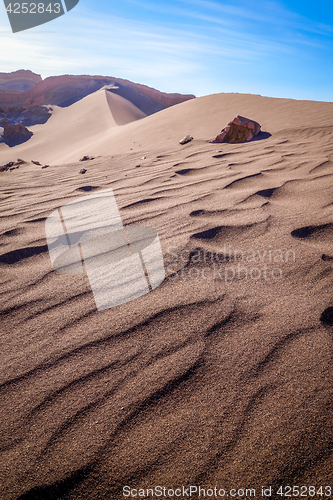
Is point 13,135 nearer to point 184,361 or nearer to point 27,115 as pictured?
point 27,115

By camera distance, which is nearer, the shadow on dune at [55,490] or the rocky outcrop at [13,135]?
the shadow on dune at [55,490]

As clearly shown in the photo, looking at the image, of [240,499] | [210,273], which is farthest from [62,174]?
[240,499]

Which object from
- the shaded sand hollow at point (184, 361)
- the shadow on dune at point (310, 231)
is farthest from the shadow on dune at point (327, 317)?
the shadow on dune at point (310, 231)

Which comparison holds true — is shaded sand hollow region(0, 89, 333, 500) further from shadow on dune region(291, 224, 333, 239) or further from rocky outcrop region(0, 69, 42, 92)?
rocky outcrop region(0, 69, 42, 92)

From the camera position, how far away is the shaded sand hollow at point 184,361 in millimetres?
632

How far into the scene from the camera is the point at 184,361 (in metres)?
0.85

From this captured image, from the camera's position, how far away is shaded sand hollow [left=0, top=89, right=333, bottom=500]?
2.07 ft

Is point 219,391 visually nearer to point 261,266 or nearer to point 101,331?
point 101,331

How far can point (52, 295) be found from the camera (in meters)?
1.16

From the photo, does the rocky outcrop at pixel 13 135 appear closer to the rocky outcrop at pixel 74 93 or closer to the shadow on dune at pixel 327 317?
the rocky outcrop at pixel 74 93

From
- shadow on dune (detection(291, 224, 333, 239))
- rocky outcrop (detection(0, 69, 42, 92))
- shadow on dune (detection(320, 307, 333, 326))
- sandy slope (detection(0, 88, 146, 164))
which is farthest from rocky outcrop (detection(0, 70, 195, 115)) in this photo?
shadow on dune (detection(320, 307, 333, 326))

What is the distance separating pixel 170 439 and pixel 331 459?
379 millimetres

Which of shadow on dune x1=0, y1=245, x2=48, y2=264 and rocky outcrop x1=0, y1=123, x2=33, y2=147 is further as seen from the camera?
rocky outcrop x1=0, y1=123, x2=33, y2=147

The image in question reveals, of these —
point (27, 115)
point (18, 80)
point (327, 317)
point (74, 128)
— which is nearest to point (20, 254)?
point (327, 317)
